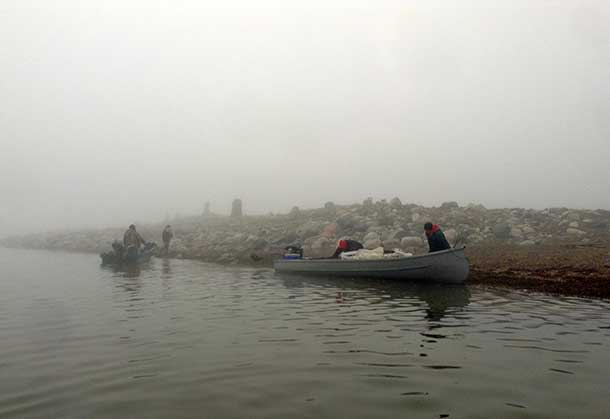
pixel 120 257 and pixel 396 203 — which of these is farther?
pixel 396 203

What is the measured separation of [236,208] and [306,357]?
170 feet

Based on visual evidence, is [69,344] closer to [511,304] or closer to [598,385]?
[598,385]

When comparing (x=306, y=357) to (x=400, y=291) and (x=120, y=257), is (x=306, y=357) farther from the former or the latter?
(x=120, y=257)

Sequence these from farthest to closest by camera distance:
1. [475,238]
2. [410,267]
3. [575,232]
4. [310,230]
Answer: [310,230]
[475,238]
[575,232]
[410,267]

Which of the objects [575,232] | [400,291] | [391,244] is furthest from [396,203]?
[400,291]

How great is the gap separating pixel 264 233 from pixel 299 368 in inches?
1251

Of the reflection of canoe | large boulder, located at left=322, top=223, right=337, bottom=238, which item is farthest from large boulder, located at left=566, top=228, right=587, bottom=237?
the reflection of canoe

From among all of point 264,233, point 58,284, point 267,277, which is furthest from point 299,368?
point 264,233

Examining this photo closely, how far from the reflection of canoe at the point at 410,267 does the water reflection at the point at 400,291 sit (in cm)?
30

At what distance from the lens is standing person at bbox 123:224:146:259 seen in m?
28.5

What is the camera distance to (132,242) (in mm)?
30312

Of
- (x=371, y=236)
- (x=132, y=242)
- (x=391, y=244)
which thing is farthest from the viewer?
(x=132, y=242)

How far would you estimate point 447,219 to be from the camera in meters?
33.6

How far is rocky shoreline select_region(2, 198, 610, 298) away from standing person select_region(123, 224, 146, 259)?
17.0 ft
